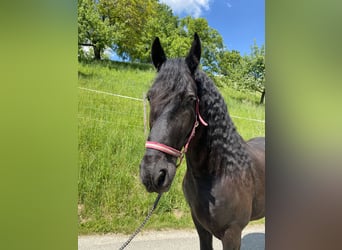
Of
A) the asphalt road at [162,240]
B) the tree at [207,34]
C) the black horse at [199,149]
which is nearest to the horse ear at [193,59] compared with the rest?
the black horse at [199,149]

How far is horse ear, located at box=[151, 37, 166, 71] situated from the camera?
1523mm

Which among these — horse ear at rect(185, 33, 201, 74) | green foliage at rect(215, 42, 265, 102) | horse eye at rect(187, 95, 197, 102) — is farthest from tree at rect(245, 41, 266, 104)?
horse eye at rect(187, 95, 197, 102)

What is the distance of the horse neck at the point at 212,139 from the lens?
1.49 metres

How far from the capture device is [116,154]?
2084 mm

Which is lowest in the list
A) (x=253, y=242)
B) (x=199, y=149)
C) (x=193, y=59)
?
(x=253, y=242)

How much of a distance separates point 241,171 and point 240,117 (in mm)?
608

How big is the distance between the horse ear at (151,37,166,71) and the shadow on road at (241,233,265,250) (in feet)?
3.79

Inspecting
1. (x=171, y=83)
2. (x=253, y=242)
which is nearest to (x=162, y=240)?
(x=253, y=242)

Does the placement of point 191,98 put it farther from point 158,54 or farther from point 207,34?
point 207,34

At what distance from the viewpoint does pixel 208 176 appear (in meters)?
1.52

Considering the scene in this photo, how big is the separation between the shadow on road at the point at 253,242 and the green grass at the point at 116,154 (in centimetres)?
35

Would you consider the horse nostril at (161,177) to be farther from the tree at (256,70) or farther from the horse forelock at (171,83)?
the tree at (256,70)

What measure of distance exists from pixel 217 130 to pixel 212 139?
49 millimetres
